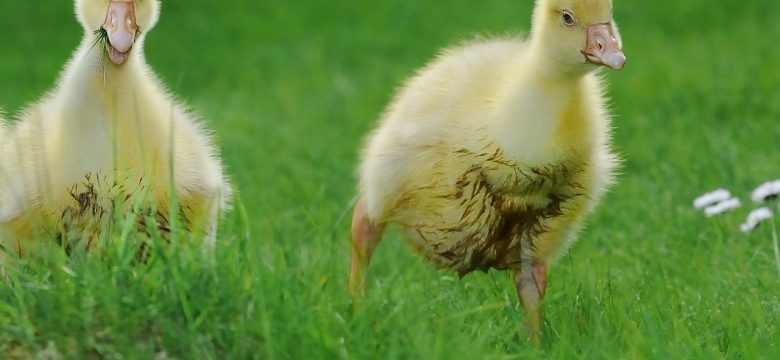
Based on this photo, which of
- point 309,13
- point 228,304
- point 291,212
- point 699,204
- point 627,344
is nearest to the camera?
point 228,304

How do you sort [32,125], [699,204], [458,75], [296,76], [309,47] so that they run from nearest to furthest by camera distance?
1. [32,125]
2. [458,75]
3. [699,204]
4. [296,76]
5. [309,47]

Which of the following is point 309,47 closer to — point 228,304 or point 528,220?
point 528,220

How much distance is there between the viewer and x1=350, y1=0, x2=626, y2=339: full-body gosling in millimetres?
5121

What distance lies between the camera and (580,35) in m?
5.18

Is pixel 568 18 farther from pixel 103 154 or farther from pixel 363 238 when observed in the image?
pixel 103 154

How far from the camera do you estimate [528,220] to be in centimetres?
539

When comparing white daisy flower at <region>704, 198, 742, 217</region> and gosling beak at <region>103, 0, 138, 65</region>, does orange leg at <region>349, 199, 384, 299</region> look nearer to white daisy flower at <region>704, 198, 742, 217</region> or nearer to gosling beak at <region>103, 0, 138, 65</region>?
gosling beak at <region>103, 0, 138, 65</region>

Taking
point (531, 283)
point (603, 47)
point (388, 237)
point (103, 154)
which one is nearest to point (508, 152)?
point (603, 47)

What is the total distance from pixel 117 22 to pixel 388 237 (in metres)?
2.93

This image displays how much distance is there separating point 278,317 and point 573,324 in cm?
132

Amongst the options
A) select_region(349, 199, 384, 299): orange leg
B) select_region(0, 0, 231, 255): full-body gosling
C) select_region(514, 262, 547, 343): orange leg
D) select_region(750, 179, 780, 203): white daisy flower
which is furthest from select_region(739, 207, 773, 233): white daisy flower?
select_region(0, 0, 231, 255): full-body gosling

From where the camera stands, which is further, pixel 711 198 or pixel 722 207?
pixel 711 198

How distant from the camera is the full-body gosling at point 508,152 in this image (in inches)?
202

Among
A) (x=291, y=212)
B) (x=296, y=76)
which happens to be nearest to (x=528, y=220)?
(x=291, y=212)
